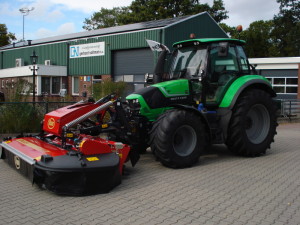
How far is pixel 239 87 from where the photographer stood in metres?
7.46

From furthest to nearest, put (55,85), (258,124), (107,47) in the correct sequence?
(55,85)
(107,47)
(258,124)

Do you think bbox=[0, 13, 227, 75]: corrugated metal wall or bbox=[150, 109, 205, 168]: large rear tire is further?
bbox=[0, 13, 227, 75]: corrugated metal wall

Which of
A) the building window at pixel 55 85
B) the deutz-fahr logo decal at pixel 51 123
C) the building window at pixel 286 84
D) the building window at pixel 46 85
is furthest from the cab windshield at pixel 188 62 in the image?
the building window at pixel 55 85

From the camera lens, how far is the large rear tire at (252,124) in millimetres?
7432

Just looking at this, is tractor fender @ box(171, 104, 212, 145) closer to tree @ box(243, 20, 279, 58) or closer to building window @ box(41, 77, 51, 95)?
building window @ box(41, 77, 51, 95)

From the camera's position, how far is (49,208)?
4637mm

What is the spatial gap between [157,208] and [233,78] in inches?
163

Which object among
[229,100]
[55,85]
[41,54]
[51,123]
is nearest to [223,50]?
[229,100]

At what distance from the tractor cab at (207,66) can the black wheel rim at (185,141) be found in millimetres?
971

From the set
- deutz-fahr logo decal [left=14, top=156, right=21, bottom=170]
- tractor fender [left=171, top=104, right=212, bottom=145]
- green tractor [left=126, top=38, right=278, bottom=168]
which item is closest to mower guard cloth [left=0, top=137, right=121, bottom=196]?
deutz-fahr logo decal [left=14, top=156, right=21, bottom=170]

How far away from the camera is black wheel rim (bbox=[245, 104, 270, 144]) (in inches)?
317

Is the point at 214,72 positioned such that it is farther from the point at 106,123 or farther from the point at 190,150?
the point at 106,123

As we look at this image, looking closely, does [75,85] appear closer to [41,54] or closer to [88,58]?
[88,58]

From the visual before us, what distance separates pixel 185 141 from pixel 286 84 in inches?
868
